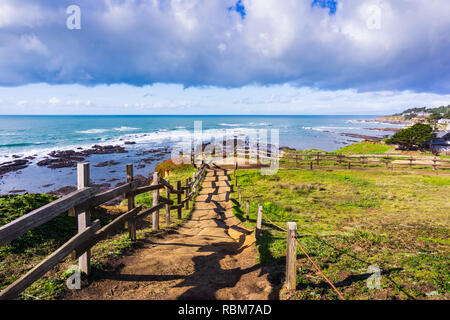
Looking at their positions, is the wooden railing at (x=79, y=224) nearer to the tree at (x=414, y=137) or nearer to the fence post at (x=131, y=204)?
the fence post at (x=131, y=204)

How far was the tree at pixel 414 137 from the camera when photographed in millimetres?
38000

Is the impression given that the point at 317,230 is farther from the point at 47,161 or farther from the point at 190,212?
the point at 47,161

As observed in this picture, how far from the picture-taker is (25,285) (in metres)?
2.88

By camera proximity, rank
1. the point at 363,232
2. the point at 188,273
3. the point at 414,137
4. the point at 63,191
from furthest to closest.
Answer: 1. the point at 414,137
2. the point at 63,191
3. the point at 363,232
4. the point at 188,273

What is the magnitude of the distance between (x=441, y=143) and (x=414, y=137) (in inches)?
407

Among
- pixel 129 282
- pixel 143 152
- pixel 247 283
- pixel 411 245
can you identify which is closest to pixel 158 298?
pixel 129 282

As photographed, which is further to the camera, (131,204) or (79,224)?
(131,204)

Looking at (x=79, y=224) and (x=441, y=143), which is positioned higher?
(x=441, y=143)

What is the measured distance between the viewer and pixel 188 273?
15.6ft

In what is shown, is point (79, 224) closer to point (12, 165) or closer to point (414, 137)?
point (12, 165)

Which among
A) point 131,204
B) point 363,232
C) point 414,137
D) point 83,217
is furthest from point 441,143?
point 83,217

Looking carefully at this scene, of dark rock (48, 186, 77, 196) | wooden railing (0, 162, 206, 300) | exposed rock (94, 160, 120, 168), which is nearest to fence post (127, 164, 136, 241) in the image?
wooden railing (0, 162, 206, 300)

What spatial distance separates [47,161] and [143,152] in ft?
Answer: 51.8

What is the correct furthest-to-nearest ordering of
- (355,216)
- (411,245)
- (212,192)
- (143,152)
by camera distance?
(143,152), (212,192), (355,216), (411,245)
